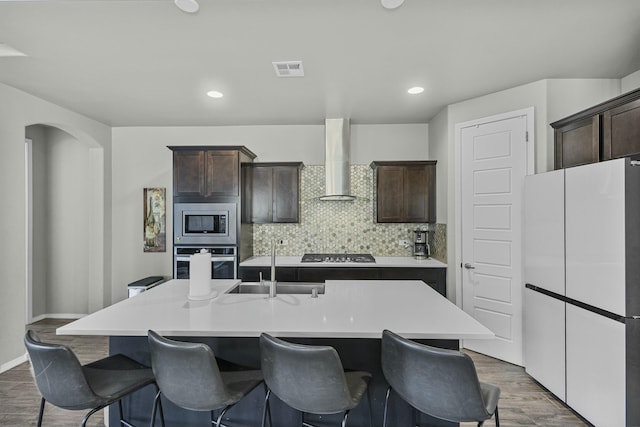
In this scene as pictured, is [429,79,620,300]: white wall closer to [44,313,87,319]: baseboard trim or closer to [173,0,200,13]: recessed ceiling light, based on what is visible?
[173,0,200,13]: recessed ceiling light

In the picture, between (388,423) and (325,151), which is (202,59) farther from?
(388,423)

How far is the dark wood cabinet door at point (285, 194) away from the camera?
4.36 meters

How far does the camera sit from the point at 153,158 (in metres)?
4.71

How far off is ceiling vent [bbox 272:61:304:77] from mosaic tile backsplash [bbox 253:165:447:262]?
1.81m

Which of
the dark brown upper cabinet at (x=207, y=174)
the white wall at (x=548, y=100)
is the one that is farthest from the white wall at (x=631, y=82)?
the dark brown upper cabinet at (x=207, y=174)

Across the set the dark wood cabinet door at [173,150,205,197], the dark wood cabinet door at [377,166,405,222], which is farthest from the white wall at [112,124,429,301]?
the dark wood cabinet door at [173,150,205,197]

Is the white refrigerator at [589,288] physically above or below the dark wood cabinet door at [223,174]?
below

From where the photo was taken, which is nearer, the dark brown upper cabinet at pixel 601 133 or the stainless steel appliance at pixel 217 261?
the dark brown upper cabinet at pixel 601 133

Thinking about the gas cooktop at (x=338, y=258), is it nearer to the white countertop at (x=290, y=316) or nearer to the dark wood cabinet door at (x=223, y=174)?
the dark wood cabinet door at (x=223, y=174)

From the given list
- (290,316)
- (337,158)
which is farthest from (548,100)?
(290,316)

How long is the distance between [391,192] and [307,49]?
2277 mm

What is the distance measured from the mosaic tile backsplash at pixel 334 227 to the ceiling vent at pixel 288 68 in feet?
5.93

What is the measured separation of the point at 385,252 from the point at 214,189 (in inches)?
94.5

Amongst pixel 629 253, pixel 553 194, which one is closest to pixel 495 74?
pixel 553 194
